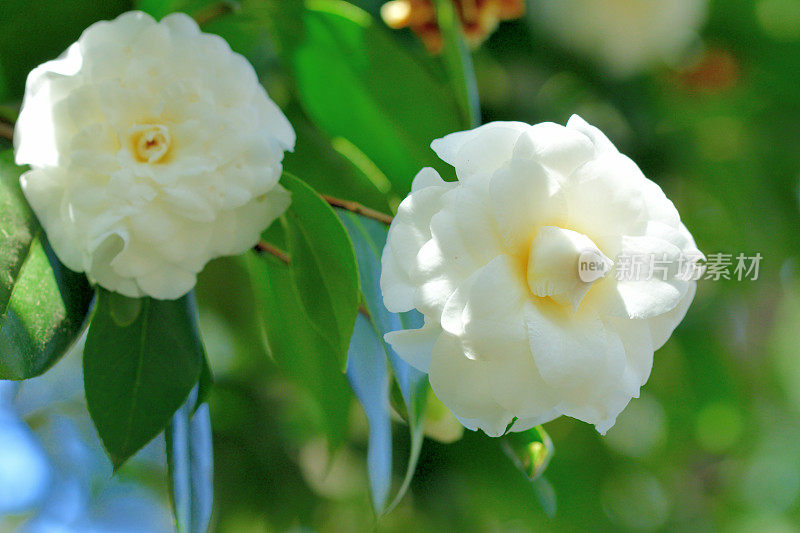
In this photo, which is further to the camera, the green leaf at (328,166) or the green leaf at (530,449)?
the green leaf at (328,166)

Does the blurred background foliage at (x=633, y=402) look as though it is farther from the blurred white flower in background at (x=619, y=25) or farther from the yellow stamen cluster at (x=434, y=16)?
the yellow stamen cluster at (x=434, y=16)

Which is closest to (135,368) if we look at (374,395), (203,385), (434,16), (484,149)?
(203,385)

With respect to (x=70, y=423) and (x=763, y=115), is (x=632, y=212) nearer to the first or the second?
(x=763, y=115)

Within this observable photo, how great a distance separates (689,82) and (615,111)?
128 mm

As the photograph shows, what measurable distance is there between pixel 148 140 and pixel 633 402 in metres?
0.96

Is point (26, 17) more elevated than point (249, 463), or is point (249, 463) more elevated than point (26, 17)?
point (26, 17)

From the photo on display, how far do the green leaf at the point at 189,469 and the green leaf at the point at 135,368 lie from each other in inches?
1.4

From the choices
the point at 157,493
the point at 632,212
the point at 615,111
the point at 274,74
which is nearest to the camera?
the point at 632,212

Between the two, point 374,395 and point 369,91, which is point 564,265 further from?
point 369,91

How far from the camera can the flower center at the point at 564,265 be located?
379mm

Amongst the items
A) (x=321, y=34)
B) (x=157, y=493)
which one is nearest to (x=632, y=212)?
(x=321, y=34)

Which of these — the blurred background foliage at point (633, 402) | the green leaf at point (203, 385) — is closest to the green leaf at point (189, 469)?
the green leaf at point (203, 385)

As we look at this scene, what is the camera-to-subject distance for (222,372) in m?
1.22

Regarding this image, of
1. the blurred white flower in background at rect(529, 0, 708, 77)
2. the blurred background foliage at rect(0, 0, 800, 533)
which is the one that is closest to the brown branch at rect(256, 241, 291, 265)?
the blurred background foliage at rect(0, 0, 800, 533)
